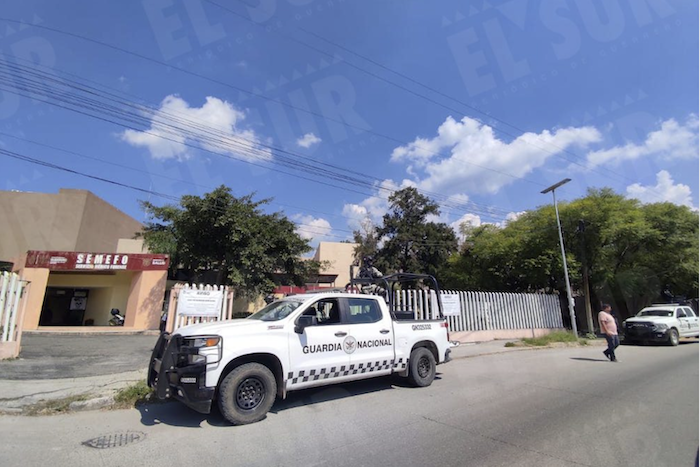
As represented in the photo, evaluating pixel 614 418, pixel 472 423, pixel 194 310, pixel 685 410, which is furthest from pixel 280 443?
pixel 194 310

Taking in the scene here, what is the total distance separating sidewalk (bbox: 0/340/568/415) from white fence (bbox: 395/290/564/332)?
914cm

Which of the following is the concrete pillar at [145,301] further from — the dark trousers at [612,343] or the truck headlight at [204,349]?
the dark trousers at [612,343]

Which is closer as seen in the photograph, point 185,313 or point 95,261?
point 185,313

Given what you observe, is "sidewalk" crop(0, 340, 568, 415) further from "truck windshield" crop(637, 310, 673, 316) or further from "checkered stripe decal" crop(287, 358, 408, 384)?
→ "truck windshield" crop(637, 310, 673, 316)

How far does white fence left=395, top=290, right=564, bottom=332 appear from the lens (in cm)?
1446

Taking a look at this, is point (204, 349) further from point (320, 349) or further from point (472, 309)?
point (472, 309)

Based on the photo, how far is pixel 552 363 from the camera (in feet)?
36.8

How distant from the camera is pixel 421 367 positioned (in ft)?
25.5

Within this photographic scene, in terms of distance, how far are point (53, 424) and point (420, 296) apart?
1140cm

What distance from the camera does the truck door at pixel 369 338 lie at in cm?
666

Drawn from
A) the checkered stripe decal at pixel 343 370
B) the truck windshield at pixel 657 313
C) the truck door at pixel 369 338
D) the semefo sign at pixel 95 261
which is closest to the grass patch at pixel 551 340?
the truck windshield at pixel 657 313

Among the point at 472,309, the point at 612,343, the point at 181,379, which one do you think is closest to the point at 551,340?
the point at 472,309

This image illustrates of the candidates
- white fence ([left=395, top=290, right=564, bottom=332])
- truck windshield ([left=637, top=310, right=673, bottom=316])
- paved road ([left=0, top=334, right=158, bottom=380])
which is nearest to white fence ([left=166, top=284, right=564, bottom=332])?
white fence ([left=395, top=290, right=564, bottom=332])

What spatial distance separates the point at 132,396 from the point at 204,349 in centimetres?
224
